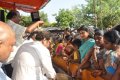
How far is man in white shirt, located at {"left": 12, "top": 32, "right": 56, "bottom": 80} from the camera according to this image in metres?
5.57

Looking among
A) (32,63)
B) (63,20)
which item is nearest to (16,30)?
(32,63)

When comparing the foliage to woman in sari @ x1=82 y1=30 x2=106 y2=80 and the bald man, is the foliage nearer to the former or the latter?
woman in sari @ x1=82 y1=30 x2=106 y2=80

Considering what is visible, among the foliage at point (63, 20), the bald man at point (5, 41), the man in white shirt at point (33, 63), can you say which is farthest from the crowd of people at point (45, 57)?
the foliage at point (63, 20)

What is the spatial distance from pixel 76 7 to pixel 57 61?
358 feet

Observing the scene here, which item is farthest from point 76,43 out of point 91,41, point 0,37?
point 0,37

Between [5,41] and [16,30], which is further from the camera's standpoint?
[16,30]

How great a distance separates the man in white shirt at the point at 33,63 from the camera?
219 inches

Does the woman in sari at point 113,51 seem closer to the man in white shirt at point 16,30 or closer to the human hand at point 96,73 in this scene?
the human hand at point 96,73

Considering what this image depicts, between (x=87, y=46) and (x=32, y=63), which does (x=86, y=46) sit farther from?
(x=32, y=63)

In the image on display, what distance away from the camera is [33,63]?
561cm

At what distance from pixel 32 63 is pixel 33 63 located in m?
0.01

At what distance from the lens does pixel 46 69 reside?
5527 millimetres

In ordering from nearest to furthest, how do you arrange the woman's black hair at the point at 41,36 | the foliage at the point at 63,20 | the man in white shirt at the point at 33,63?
the man in white shirt at the point at 33,63 < the woman's black hair at the point at 41,36 < the foliage at the point at 63,20

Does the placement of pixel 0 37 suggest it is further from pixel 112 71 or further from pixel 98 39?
pixel 98 39
